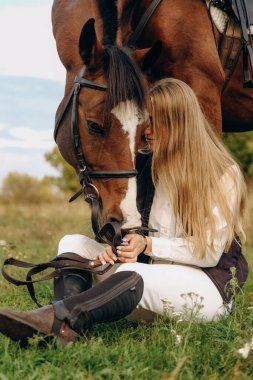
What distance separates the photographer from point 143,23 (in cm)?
393

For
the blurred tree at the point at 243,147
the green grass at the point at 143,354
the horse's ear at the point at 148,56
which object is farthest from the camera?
the blurred tree at the point at 243,147

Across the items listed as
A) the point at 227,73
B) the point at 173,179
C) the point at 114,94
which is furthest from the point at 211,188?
the point at 227,73

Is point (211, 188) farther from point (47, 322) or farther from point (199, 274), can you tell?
point (47, 322)

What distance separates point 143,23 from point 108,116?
104 cm

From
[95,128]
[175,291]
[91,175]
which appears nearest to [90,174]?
[91,175]

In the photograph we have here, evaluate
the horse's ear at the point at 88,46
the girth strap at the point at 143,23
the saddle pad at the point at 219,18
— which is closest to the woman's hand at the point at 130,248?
the horse's ear at the point at 88,46

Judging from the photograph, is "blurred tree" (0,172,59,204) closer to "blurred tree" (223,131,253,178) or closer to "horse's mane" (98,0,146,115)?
"blurred tree" (223,131,253,178)

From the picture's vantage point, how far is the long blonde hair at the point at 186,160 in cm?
305

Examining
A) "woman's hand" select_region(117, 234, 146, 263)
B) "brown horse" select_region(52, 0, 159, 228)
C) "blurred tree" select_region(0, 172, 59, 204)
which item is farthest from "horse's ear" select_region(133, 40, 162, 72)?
"blurred tree" select_region(0, 172, 59, 204)

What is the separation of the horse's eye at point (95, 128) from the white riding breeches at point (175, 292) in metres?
0.84

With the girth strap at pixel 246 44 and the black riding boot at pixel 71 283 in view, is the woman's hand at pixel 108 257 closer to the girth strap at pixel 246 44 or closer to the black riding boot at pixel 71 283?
the black riding boot at pixel 71 283

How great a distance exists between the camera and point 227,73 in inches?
167

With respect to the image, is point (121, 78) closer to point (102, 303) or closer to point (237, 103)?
point (102, 303)

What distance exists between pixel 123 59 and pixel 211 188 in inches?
37.8
